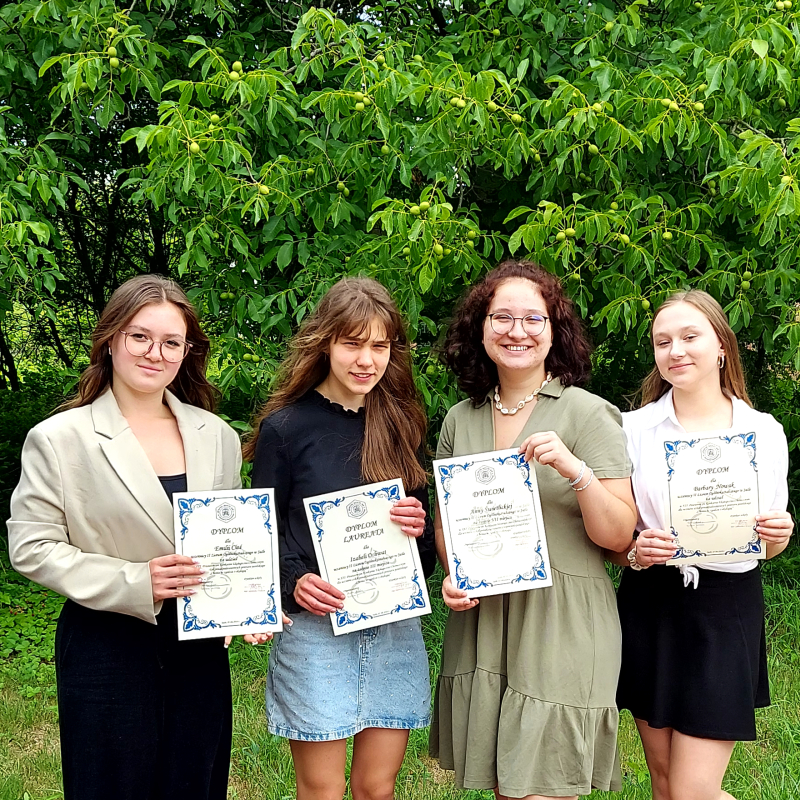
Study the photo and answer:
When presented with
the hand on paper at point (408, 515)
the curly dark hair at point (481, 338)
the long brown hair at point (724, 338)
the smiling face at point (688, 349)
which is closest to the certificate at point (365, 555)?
the hand on paper at point (408, 515)

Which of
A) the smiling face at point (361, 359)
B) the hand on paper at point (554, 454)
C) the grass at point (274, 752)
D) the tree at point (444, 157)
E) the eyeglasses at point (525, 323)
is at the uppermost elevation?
the tree at point (444, 157)

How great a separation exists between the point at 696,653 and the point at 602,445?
70cm

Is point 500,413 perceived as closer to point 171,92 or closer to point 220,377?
point 220,377

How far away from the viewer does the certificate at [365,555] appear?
2734 mm

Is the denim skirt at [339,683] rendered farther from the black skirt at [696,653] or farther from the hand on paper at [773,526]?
the hand on paper at [773,526]

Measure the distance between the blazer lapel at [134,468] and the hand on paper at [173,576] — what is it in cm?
8

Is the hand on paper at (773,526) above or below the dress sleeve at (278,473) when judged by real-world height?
Answer: below

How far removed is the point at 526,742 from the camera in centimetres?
266

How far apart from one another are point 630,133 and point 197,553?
265 cm

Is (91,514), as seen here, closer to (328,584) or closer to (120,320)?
(120,320)

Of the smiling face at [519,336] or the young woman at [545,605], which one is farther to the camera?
the smiling face at [519,336]

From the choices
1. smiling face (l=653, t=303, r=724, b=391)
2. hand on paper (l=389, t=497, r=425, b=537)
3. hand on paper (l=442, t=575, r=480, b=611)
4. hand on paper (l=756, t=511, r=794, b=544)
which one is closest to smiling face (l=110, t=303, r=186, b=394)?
hand on paper (l=389, t=497, r=425, b=537)

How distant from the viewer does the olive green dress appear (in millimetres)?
2670

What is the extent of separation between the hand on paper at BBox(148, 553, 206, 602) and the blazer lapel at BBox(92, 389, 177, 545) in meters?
0.08
